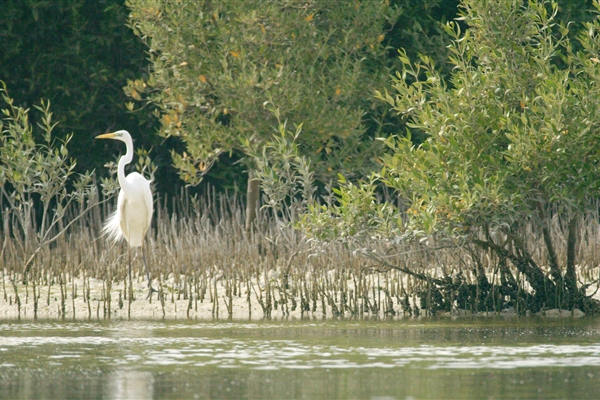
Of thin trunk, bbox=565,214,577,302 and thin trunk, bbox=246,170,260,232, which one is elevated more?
thin trunk, bbox=246,170,260,232

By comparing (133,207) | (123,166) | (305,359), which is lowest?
(305,359)

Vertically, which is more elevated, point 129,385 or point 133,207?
point 133,207

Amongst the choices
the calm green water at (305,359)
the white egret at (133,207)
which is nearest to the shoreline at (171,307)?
the calm green water at (305,359)

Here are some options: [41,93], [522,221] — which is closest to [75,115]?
[41,93]

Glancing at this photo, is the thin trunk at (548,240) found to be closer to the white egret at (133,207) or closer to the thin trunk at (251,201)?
the thin trunk at (251,201)

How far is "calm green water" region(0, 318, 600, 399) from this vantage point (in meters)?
7.09

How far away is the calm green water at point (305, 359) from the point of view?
709 cm

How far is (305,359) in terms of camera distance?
328 inches

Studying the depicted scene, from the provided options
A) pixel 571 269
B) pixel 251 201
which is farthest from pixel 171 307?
pixel 571 269

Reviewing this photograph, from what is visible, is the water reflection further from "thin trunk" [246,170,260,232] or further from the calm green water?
"thin trunk" [246,170,260,232]

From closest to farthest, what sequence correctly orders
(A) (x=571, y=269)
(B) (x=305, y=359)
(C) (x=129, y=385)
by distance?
(C) (x=129, y=385), (B) (x=305, y=359), (A) (x=571, y=269)

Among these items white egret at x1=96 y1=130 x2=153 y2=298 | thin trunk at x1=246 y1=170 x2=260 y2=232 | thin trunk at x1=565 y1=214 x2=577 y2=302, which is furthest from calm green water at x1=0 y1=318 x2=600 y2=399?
thin trunk at x1=246 y1=170 x2=260 y2=232

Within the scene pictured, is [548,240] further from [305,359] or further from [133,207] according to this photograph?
[133,207]

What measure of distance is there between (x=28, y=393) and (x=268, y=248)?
21.8ft
